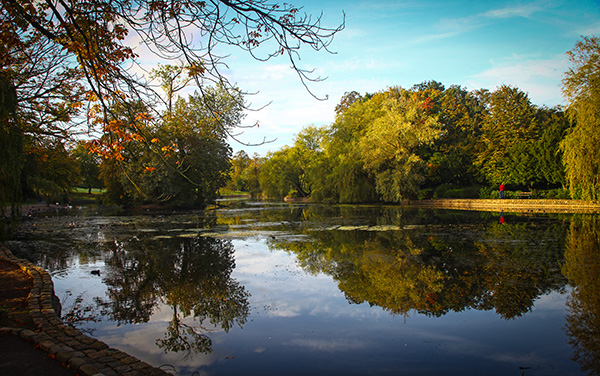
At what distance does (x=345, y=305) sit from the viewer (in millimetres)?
5645

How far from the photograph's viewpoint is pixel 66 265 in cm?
881

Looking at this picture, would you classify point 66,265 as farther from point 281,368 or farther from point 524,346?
point 524,346

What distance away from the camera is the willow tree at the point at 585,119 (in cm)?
1892

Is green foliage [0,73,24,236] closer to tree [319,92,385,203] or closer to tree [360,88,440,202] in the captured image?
tree [360,88,440,202]

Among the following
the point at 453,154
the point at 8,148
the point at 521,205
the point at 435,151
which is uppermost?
the point at 435,151

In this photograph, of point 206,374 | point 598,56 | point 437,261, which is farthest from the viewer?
point 598,56

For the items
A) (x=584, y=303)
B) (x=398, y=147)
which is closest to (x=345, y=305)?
(x=584, y=303)

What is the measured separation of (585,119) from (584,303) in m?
18.5

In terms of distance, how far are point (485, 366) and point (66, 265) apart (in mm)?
9112

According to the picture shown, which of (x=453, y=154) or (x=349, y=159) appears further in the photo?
(x=349, y=159)

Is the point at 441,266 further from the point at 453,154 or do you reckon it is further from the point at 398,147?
the point at 453,154

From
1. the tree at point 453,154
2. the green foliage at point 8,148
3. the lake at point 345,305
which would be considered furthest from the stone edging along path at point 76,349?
the tree at point 453,154

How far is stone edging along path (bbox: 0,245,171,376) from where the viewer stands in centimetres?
318

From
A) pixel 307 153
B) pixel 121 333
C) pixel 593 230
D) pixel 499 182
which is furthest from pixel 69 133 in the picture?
pixel 307 153
